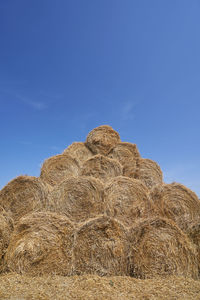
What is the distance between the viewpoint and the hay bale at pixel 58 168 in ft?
20.1

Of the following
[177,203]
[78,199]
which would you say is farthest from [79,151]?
[177,203]

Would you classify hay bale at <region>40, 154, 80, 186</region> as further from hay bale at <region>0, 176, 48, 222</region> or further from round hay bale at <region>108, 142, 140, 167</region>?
round hay bale at <region>108, 142, 140, 167</region>

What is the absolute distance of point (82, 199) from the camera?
4.80 meters

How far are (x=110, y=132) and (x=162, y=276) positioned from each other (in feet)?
15.6

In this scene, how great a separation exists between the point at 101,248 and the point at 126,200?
1.26 meters

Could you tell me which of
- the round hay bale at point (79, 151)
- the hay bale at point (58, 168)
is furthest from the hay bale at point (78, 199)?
the round hay bale at point (79, 151)

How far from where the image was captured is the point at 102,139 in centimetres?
730

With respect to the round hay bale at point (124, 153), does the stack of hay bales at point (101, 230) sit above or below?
below

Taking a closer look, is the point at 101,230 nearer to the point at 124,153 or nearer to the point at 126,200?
the point at 126,200

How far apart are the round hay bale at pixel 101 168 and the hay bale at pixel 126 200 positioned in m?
0.96

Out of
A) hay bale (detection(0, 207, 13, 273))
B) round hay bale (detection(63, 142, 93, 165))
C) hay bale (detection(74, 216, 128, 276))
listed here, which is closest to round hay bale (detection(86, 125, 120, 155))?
round hay bale (detection(63, 142, 93, 165))

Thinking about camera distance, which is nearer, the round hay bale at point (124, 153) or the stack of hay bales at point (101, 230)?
the stack of hay bales at point (101, 230)

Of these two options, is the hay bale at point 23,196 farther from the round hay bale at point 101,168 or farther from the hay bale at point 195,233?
the hay bale at point 195,233

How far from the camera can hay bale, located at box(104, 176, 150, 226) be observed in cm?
465
